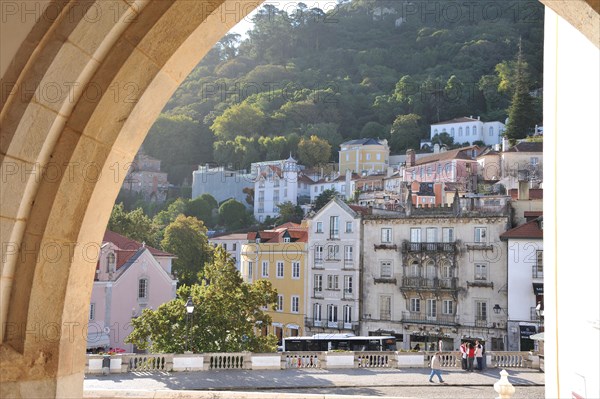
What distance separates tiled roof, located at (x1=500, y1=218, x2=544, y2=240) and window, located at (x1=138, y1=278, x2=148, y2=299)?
1323 centimetres

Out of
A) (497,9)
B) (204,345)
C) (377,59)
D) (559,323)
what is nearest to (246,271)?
(204,345)

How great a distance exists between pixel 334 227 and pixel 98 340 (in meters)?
10.9

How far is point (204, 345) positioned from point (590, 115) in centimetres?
1398

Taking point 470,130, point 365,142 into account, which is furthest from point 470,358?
point 470,130

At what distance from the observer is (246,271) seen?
32656mm

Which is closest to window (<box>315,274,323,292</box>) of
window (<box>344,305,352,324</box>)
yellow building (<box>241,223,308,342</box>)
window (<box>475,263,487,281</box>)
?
yellow building (<box>241,223,308,342</box>)

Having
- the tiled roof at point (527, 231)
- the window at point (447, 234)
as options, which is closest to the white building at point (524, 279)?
the tiled roof at point (527, 231)

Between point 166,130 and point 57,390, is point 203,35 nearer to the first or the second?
point 57,390

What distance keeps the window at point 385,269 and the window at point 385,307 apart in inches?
34.7

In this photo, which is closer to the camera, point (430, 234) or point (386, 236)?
point (430, 234)

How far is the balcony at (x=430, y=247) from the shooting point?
28.7m

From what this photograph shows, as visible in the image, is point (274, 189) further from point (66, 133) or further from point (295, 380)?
point (66, 133)

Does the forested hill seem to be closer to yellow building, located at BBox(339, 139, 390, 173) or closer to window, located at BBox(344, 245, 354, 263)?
yellow building, located at BBox(339, 139, 390, 173)

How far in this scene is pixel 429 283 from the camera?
2933cm
